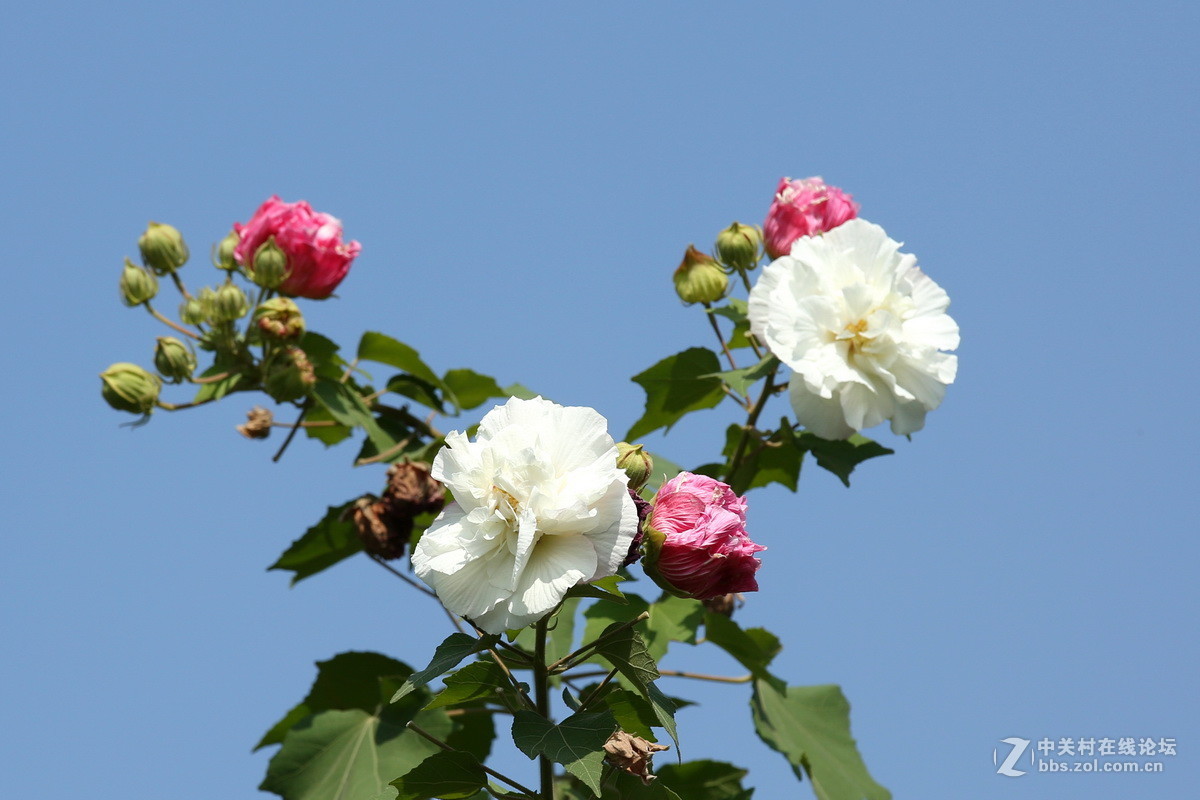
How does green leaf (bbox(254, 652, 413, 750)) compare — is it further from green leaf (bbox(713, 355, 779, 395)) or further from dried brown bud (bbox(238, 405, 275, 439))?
green leaf (bbox(713, 355, 779, 395))

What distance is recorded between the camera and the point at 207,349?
129 inches

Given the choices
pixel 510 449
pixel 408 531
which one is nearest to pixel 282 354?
pixel 408 531

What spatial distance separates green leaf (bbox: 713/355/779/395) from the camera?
281cm

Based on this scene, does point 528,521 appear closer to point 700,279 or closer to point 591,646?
point 591,646

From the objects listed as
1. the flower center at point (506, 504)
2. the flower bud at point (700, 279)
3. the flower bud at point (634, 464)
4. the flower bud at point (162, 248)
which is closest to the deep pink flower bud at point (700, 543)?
the flower bud at point (634, 464)

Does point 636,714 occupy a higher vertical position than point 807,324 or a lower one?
lower

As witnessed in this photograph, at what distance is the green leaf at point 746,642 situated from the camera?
10.1 feet

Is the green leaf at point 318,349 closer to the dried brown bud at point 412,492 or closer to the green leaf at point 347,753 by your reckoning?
the dried brown bud at point 412,492

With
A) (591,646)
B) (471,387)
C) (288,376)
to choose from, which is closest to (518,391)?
(471,387)

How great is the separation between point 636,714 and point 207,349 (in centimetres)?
191

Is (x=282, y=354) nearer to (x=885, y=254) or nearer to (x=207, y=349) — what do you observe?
(x=207, y=349)

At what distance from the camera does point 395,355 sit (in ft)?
11.7

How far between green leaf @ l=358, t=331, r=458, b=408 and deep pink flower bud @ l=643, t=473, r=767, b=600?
1.85m

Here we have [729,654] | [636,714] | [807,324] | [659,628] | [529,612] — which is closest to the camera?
[529,612]
